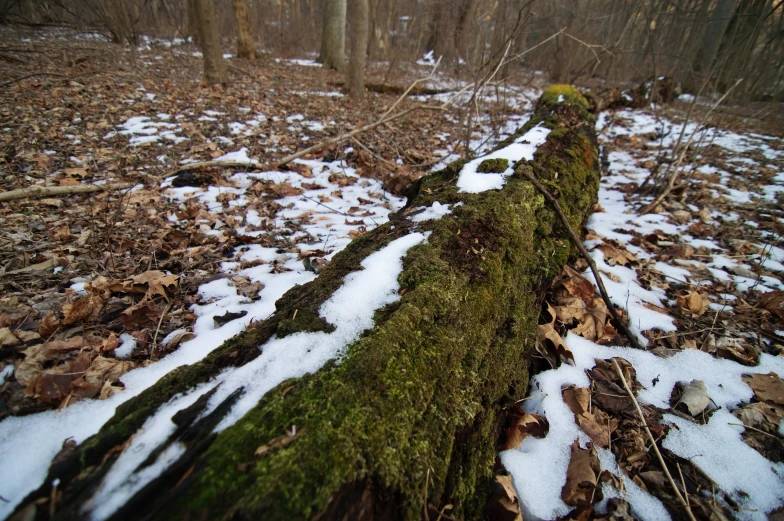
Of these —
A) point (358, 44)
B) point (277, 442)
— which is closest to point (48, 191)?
point (277, 442)

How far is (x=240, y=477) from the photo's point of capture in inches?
31.1

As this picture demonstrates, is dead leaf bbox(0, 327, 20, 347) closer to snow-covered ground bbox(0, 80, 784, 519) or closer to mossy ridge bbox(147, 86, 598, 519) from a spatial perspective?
snow-covered ground bbox(0, 80, 784, 519)

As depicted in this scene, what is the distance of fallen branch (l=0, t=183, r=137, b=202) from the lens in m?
2.90

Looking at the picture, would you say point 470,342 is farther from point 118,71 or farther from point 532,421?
point 118,71

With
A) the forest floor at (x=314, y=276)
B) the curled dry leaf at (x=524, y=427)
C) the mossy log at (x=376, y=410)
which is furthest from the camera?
the curled dry leaf at (x=524, y=427)

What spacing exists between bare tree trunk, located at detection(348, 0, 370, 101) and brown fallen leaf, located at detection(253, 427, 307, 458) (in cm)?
813

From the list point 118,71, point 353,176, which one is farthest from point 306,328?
point 118,71

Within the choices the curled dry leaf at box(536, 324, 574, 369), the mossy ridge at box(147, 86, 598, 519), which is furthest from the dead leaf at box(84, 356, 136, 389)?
the curled dry leaf at box(536, 324, 574, 369)

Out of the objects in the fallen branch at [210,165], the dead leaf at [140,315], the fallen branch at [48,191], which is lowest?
the dead leaf at [140,315]

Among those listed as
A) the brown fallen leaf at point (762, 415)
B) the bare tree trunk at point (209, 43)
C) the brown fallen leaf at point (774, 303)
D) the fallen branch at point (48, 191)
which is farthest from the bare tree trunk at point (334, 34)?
the brown fallen leaf at point (762, 415)

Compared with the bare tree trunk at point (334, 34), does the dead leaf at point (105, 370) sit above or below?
below

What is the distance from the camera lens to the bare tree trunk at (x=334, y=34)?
1033cm

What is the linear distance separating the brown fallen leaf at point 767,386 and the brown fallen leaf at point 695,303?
57 centimetres

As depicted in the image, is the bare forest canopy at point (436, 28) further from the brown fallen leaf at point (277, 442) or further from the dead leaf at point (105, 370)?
the brown fallen leaf at point (277, 442)
